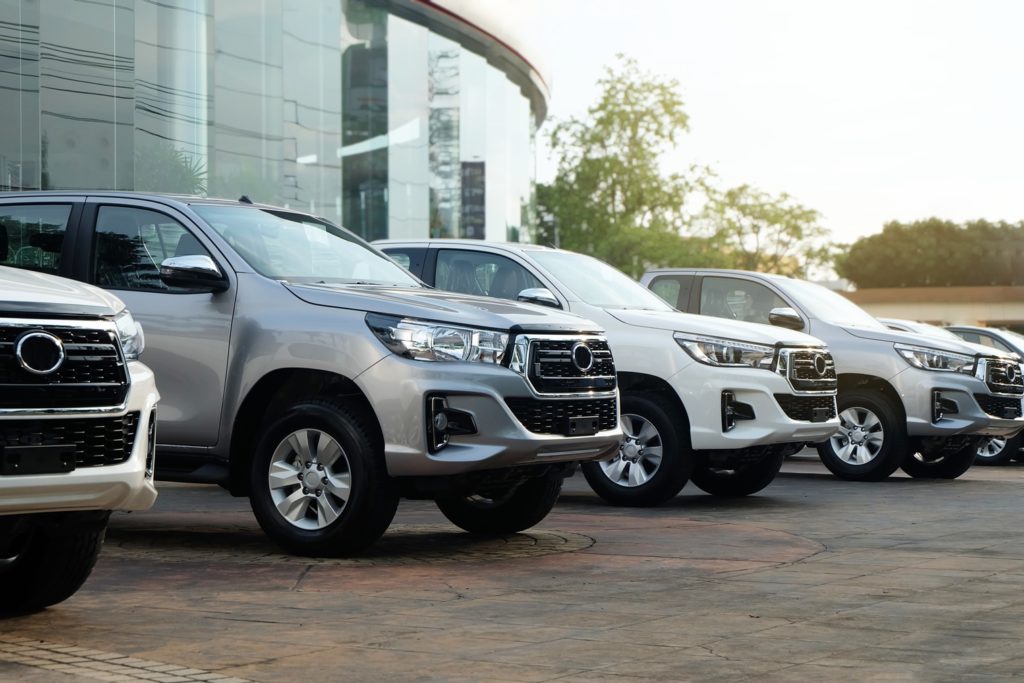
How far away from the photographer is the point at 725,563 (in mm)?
8164

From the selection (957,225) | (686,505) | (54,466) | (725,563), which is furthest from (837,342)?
(957,225)

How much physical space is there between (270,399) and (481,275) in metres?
3.53

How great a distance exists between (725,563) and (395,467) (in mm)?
1799

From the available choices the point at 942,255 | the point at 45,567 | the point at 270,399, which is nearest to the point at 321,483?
the point at 270,399

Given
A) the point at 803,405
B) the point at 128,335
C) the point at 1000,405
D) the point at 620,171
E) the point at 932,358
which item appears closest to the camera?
the point at 128,335

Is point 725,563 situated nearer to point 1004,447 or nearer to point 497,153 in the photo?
point 1004,447

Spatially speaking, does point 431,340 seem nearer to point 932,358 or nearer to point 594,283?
point 594,283

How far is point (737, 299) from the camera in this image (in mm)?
14609

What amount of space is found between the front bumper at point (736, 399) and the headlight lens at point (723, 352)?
64 mm

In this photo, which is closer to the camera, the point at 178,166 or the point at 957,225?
the point at 178,166

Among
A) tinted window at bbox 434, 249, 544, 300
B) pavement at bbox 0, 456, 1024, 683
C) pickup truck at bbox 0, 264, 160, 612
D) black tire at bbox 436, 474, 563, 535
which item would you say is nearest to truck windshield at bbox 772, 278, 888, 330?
tinted window at bbox 434, 249, 544, 300

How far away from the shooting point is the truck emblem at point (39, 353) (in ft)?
18.1

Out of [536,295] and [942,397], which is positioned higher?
[536,295]

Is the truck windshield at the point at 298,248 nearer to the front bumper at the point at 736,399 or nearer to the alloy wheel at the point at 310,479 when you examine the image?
the alloy wheel at the point at 310,479
